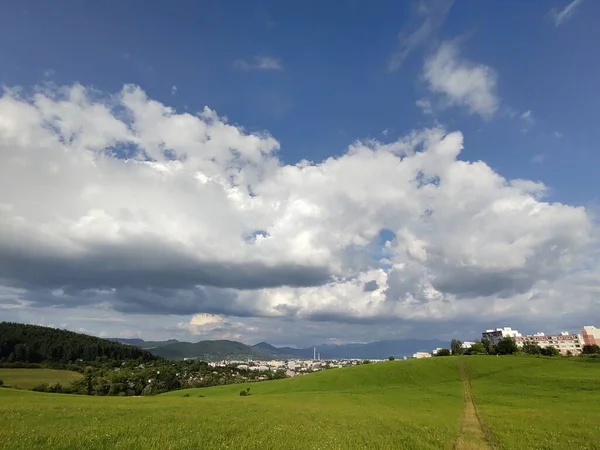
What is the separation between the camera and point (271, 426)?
3231cm

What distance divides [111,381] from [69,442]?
189822 millimetres

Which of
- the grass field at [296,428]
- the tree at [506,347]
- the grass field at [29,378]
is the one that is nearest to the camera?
the grass field at [296,428]

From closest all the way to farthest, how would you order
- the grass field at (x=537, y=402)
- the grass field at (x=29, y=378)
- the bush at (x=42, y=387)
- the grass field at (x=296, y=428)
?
the grass field at (x=296, y=428) < the grass field at (x=537, y=402) < the bush at (x=42, y=387) < the grass field at (x=29, y=378)

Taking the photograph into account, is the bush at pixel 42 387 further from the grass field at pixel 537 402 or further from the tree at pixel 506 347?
the tree at pixel 506 347

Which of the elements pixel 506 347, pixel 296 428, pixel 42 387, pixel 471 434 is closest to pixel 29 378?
pixel 42 387

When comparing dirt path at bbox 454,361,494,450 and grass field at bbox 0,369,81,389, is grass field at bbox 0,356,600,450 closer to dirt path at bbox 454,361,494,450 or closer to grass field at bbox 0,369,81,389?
dirt path at bbox 454,361,494,450

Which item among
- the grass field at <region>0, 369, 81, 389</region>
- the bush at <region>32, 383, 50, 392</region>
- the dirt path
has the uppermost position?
the dirt path

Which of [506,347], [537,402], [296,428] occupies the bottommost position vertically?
[537,402]

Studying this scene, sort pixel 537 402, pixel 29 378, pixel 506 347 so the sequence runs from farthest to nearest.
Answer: pixel 506 347 → pixel 29 378 → pixel 537 402

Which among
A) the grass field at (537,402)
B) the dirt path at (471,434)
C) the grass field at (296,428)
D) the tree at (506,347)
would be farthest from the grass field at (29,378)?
the tree at (506,347)

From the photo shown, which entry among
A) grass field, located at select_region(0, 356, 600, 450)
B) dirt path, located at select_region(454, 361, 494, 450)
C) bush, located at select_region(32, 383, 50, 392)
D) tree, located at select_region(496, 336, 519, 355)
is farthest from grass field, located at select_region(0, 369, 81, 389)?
tree, located at select_region(496, 336, 519, 355)

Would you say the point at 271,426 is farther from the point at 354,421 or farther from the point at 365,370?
the point at 365,370

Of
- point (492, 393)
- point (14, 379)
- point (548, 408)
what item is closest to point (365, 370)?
point (492, 393)

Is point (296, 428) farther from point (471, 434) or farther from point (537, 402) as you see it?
point (537, 402)
